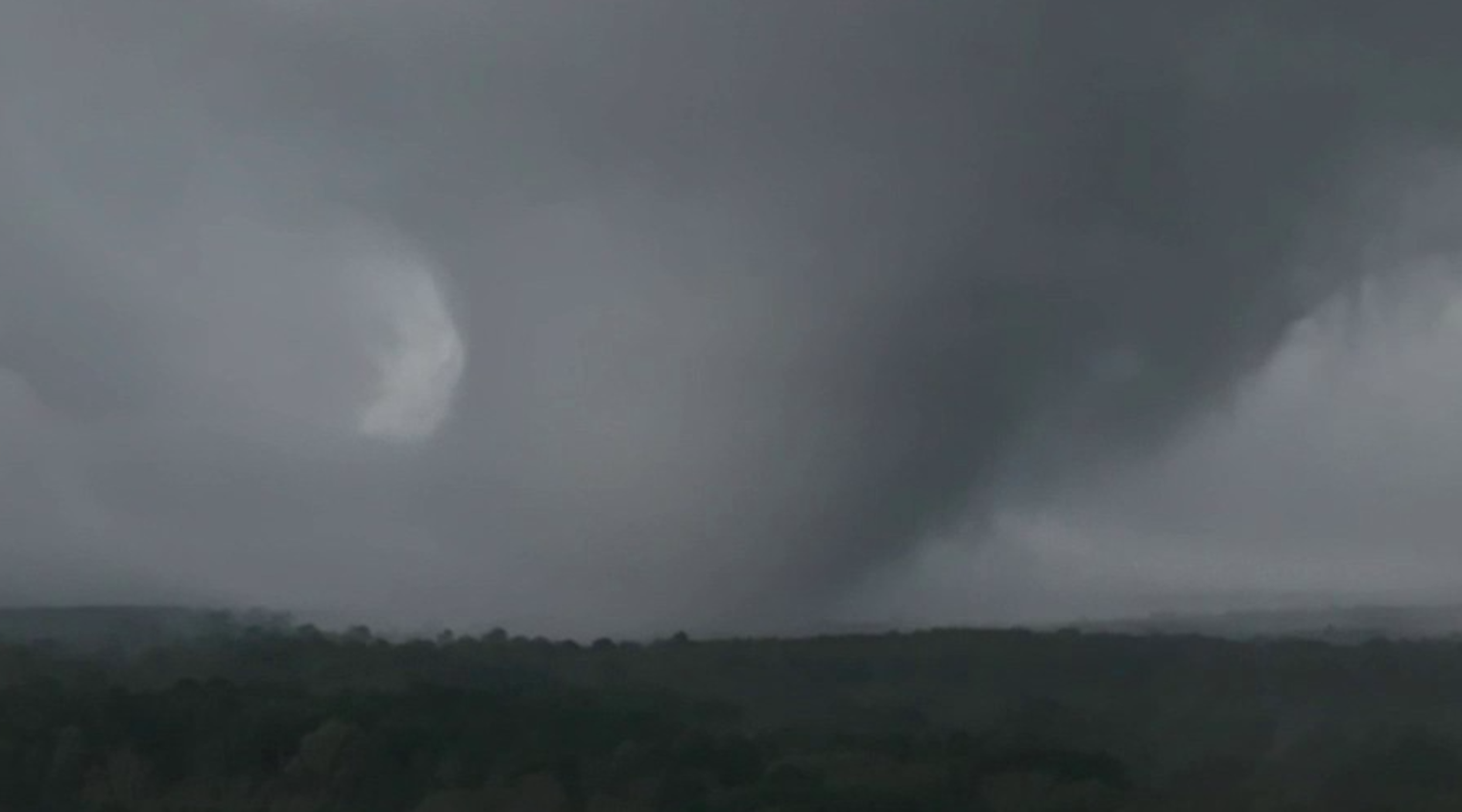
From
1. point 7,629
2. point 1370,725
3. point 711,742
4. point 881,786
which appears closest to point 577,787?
point 711,742

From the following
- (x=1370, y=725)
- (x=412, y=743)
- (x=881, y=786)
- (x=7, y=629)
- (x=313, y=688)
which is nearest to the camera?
(x=1370, y=725)

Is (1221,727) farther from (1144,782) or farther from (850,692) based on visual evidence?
(850,692)

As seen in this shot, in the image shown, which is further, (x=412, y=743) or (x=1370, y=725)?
(x=412, y=743)

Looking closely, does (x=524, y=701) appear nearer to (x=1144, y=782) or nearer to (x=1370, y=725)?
(x=1144, y=782)

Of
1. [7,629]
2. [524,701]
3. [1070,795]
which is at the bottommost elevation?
[1070,795]

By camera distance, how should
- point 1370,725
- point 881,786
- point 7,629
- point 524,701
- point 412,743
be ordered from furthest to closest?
point 7,629
point 524,701
point 412,743
point 881,786
point 1370,725

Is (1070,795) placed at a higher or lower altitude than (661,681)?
lower

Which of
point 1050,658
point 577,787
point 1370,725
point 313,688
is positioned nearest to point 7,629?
point 313,688
